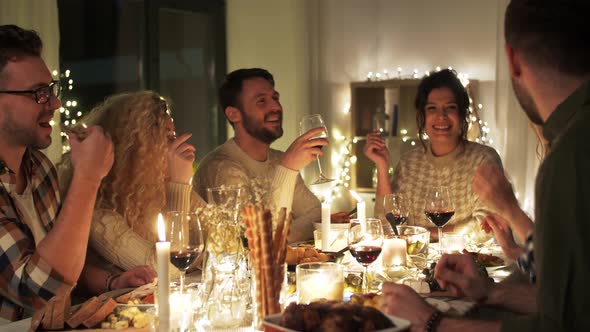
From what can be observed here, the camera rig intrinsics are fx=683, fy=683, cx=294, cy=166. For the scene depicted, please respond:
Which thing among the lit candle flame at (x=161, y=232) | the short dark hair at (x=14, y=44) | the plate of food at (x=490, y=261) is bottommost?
the plate of food at (x=490, y=261)

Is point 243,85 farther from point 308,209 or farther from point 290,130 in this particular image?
point 290,130

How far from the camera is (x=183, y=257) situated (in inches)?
63.2

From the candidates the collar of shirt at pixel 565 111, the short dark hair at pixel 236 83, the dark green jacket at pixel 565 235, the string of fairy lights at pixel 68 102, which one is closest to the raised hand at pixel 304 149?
the short dark hair at pixel 236 83

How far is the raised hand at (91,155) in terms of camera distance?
197 cm

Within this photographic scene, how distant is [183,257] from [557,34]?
940mm

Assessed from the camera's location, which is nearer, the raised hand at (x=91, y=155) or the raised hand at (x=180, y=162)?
the raised hand at (x=91, y=155)

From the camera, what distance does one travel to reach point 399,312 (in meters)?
1.36

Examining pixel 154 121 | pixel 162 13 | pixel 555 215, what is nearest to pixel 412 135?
pixel 162 13

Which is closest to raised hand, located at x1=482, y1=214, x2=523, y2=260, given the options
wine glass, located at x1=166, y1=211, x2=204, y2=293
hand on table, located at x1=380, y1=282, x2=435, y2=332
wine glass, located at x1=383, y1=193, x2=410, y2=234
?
wine glass, located at x1=383, y1=193, x2=410, y2=234

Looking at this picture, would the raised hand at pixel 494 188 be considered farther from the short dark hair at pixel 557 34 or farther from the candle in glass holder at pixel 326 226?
the short dark hair at pixel 557 34

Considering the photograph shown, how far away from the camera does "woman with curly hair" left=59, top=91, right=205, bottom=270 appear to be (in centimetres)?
238

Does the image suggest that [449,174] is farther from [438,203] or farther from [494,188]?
[494,188]

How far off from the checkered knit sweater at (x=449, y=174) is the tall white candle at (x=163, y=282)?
79.9 inches

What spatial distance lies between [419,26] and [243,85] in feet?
9.73
